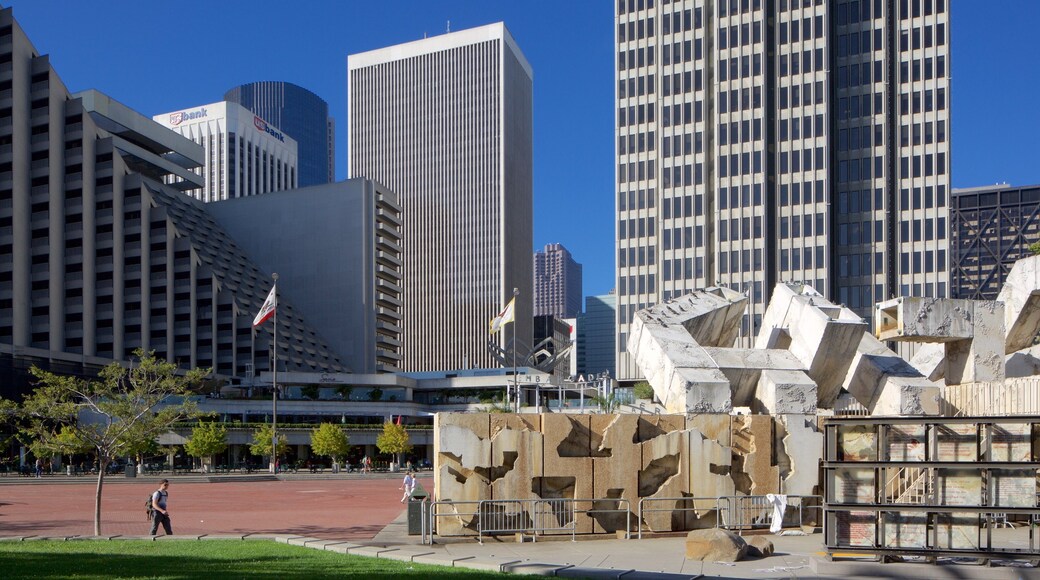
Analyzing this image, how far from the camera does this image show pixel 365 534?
24125 mm

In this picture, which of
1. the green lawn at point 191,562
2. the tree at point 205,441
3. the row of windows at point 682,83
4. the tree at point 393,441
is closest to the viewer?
the green lawn at point 191,562

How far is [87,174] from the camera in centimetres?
10325

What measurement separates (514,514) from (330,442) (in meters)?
52.1

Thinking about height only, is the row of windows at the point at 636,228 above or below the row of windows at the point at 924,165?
below

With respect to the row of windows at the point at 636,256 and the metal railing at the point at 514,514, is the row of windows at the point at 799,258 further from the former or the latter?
the metal railing at the point at 514,514

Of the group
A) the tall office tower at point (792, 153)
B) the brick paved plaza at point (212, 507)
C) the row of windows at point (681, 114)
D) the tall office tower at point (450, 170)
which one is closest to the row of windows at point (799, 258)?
the tall office tower at point (792, 153)

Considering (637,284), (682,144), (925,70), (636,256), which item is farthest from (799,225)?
(925,70)

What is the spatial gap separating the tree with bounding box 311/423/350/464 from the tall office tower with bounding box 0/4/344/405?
101 feet

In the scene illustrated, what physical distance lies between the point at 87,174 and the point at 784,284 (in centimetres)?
9049

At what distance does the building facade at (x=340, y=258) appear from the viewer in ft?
426

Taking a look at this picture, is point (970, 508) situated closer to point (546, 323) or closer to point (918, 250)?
point (918, 250)

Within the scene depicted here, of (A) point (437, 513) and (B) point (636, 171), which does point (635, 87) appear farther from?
(A) point (437, 513)

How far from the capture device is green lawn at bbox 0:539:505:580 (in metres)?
15.0

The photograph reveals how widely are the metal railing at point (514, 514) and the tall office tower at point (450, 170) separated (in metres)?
157
